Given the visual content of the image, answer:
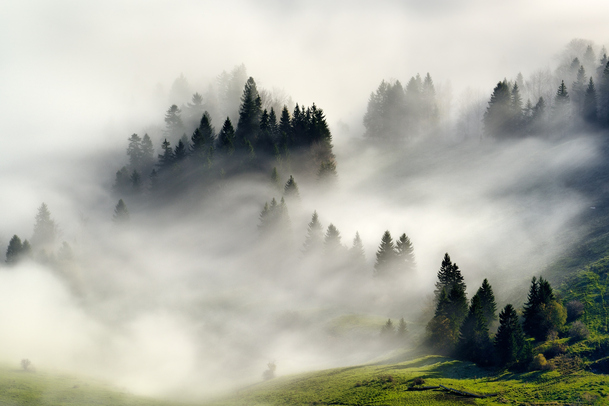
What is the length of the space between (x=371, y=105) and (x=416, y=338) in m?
105

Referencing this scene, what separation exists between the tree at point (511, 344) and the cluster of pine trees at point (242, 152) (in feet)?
213

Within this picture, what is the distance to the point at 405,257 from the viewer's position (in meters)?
85.4

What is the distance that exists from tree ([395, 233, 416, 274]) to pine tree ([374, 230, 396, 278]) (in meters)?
1.17

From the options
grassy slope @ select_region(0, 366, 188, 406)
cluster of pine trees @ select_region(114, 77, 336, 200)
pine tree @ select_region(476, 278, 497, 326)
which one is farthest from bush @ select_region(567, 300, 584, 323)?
cluster of pine trees @ select_region(114, 77, 336, 200)

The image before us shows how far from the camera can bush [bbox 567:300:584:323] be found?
56469 mm

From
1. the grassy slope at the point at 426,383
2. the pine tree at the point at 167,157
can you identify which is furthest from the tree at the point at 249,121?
the grassy slope at the point at 426,383

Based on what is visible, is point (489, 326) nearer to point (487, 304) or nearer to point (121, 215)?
point (487, 304)

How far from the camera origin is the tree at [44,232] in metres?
110

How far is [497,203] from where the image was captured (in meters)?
104

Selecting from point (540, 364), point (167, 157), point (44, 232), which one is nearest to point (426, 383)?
point (540, 364)

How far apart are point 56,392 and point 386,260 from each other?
5733 centimetres

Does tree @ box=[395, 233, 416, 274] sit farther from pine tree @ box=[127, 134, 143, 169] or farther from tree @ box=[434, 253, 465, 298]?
pine tree @ box=[127, 134, 143, 169]

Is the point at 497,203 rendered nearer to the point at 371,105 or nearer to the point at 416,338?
the point at 416,338

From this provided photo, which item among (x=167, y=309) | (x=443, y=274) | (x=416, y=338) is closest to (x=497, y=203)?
(x=443, y=274)
